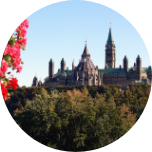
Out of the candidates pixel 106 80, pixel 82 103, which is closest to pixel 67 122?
pixel 82 103

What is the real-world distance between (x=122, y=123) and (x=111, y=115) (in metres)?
1.54

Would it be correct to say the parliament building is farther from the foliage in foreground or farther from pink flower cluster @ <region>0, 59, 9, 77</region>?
pink flower cluster @ <region>0, 59, 9, 77</region>

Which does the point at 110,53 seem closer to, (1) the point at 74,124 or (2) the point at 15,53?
(1) the point at 74,124

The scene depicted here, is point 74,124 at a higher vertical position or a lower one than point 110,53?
lower

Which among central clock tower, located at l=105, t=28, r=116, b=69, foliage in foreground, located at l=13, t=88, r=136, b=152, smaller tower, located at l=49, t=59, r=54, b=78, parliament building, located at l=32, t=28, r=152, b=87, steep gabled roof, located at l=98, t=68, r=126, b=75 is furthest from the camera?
central clock tower, located at l=105, t=28, r=116, b=69

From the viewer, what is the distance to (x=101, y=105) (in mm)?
34875

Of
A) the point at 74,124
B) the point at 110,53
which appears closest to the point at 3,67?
the point at 74,124

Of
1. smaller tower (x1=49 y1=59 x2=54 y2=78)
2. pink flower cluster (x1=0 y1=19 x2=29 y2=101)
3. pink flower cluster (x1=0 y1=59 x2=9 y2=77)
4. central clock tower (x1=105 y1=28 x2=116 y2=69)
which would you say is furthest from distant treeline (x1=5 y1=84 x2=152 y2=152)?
central clock tower (x1=105 y1=28 x2=116 y2=69)

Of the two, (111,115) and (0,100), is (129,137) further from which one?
(111,115)

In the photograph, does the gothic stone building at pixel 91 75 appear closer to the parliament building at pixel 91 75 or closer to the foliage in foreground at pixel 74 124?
the parliament building at pixel 91 75

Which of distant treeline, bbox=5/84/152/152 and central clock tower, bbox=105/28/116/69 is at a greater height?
central clock tower, bbox=105/28/116/69

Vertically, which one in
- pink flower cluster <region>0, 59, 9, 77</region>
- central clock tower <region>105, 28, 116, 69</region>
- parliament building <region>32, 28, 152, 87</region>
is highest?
central clock tower <region>105, 28, 116, 69</region>

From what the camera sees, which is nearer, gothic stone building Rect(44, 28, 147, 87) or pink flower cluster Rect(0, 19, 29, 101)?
pink flower cluster Rect(0, 19, 29, 101)

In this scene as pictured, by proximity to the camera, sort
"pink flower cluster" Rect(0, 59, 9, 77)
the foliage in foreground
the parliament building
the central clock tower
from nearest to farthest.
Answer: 1. "pink flower cluster" Rect(0, 59, 9, 77)
2. the foliage in foreground
3. the parliament building
4. the central clock tower
